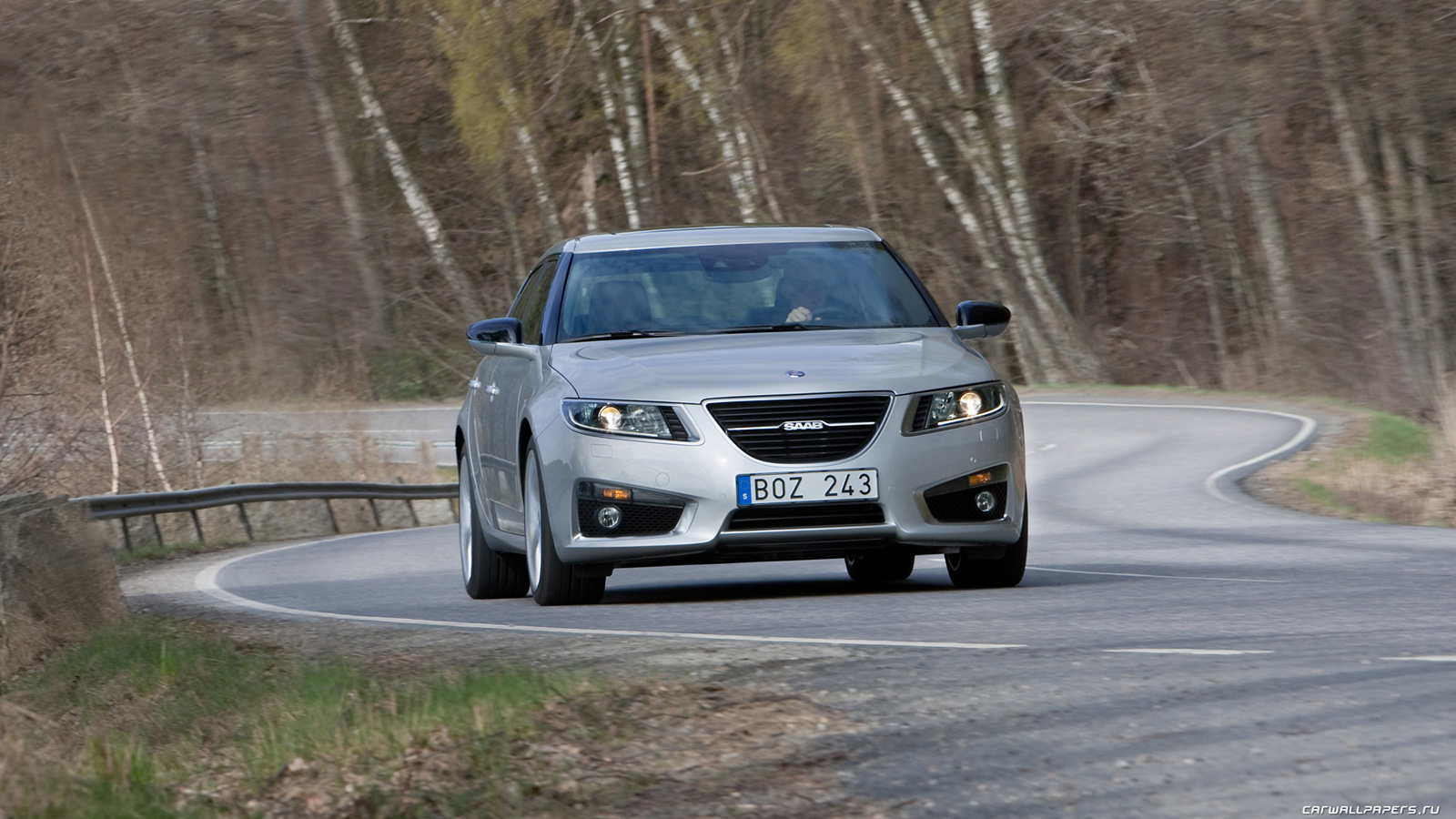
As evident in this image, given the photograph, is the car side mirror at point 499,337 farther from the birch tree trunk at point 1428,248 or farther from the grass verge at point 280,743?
the birch tree trunk at point 1428,248

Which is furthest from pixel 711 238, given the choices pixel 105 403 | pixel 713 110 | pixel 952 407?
pixel 713 110

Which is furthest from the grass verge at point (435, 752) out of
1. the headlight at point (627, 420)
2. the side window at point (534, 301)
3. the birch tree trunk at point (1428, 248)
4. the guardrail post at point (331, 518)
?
the birch tree trunk at point (1428, 248)

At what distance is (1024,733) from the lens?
5.18 meters

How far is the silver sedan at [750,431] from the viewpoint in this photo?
859 centimetres

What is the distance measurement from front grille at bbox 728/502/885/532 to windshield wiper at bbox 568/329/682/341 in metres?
1.32

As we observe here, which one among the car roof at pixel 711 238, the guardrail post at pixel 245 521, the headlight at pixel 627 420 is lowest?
the guardrail post at pixel 245 521

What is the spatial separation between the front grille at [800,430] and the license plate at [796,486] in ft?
0.25

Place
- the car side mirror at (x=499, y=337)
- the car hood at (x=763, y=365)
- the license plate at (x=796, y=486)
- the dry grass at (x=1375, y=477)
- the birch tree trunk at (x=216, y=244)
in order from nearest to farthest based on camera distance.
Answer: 1. the license plate at (x=796, y=486)
2. the car hood at (x=763, y=365)
3. the car side mirror at (x=499, y=337)
4. the dry grass at (x=1375, y=477)
5. the birch tree trunk at (x=216, y=244)

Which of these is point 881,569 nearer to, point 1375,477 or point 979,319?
point 979,319

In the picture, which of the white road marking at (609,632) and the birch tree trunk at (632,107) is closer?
the white road marking at (609,632)

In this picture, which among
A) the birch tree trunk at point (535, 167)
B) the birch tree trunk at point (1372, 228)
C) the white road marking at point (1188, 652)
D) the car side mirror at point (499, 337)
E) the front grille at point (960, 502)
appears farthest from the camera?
the birch tree trunk at point (535, 167)

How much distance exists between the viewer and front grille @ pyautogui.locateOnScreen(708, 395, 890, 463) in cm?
859

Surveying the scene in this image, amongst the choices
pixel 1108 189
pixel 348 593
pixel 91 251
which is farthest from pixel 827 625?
pixel 1108 189

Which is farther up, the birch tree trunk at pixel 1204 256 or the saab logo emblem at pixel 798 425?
the saab logo emblem at pixel 798 425
